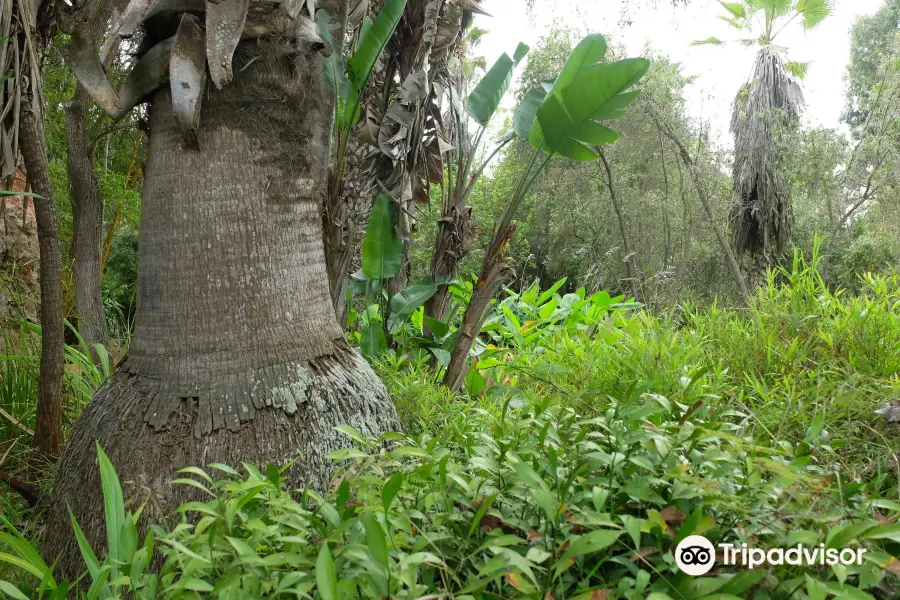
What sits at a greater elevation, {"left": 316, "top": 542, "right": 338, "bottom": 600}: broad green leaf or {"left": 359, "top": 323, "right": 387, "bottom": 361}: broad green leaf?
{"left": 316, "top": 542, "right": 338, "bottom": 600}: broad green leaf

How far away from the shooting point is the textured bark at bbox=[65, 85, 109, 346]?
4789mm

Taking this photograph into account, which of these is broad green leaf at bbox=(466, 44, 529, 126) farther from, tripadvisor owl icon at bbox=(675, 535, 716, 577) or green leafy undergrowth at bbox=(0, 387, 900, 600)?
tripadvisor owl icon at bbox=(675, 535, 716, 577)

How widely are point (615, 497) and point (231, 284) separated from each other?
1477 millimetres

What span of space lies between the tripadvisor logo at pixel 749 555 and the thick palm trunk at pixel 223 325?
51.8 inches

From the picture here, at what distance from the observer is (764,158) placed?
33.6 ft

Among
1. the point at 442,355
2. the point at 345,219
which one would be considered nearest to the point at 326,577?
the point at 345,219

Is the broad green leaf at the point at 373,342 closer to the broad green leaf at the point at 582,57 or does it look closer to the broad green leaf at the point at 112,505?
the broad green leaf at the point at 582,57

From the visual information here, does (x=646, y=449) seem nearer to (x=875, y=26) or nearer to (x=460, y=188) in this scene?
(x=460, y=188)

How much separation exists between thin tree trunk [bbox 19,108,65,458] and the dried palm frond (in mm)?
10719

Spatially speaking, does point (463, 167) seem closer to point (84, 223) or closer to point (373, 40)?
point (373, 40)

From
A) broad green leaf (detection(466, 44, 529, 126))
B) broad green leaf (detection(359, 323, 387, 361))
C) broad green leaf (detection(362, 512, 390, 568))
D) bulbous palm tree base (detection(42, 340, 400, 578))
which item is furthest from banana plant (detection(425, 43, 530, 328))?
broad green leaf (detection(362, 512, 390, 568))

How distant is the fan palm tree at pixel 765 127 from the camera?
1019 centimetres

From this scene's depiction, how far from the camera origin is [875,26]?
685 inches

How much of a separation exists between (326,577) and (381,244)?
3.16m
